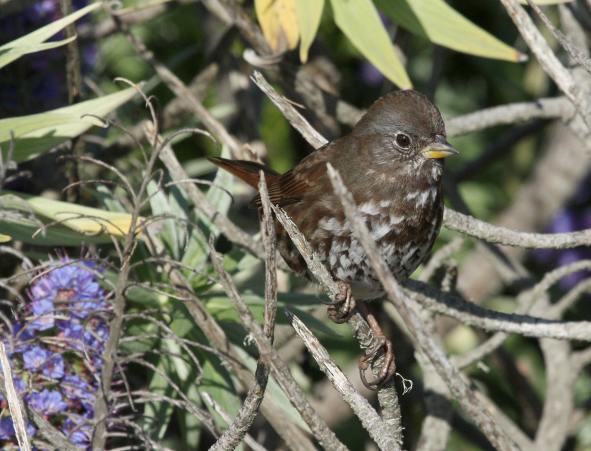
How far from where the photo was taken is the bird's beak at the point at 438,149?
3.62m

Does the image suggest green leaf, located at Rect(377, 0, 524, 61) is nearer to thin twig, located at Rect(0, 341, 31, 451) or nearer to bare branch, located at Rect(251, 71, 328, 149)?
bare branch, located at Rect(251, 71, 328, 149)

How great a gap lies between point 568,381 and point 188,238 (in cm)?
165

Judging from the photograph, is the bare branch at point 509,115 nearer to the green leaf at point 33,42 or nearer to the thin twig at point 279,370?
the green leaf at point 33,42

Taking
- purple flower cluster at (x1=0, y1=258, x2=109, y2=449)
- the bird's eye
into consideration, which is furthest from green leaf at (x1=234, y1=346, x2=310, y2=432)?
the bird's eye

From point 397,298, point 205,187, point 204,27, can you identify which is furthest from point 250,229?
point 397,298

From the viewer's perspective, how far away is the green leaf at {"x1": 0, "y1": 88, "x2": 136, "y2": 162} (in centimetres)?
343

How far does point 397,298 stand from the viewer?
2043 millimetres

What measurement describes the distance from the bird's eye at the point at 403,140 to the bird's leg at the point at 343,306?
518 mm

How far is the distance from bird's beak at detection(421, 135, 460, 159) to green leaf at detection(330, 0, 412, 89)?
0.21 meters

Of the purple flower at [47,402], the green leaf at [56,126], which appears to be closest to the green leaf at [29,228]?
the green leaf at [56,126]

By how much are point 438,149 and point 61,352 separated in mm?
1372

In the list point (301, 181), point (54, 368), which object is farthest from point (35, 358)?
point (301, 181)

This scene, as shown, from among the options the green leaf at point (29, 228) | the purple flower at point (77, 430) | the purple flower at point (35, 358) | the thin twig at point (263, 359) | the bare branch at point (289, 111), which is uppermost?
the green leaf at point (29, 228)

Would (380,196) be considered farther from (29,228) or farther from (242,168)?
(29,228)
